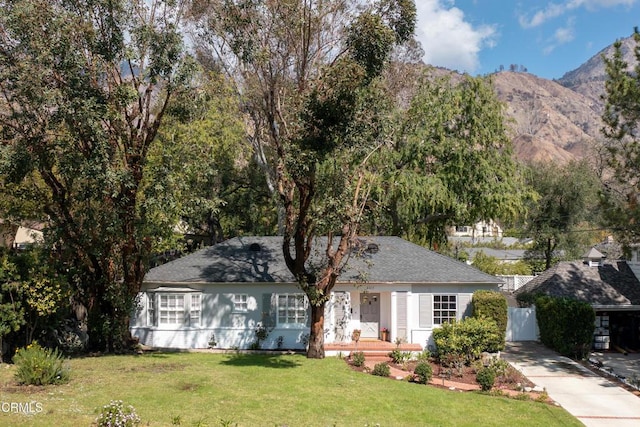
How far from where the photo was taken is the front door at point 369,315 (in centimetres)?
2609

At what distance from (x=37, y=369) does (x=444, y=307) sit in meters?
16.5

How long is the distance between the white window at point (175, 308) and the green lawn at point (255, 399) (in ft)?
15.4

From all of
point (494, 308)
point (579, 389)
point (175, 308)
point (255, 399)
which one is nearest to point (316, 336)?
point (255, 399)

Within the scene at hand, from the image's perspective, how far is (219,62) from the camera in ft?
104

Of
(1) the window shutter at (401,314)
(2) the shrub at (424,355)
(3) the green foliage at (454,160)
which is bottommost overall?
(2) the shrub at (424,355)

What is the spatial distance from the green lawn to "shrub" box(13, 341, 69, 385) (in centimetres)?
35

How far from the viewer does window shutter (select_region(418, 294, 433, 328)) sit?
2517cm

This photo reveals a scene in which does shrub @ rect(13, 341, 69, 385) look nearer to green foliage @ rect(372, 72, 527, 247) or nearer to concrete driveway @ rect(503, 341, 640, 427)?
concrete driveway @ rect(503, 341, 640, 427)

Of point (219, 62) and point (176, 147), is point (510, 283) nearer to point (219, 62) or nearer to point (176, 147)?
Result: point (219, 62)

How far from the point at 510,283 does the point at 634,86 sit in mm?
26627

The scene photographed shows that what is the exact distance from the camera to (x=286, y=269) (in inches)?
1032

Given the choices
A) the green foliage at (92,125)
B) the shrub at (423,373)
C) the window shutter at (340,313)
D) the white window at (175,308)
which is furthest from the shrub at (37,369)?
the window shutter at (340,313)

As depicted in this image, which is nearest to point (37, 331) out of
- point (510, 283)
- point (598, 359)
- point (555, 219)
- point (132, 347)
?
point (132, 347)

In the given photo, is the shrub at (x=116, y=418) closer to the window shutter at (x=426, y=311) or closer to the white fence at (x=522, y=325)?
the window shutter at (x=426, y=311)
